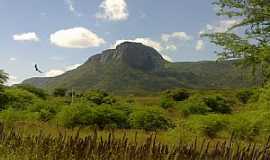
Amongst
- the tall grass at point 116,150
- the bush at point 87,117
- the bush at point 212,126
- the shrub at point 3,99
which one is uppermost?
the shrub at point 3,99

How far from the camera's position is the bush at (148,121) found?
23.7 meters

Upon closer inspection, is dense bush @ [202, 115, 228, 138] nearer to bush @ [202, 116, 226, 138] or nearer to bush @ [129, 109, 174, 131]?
bush @ [202, 116, 226, 138]

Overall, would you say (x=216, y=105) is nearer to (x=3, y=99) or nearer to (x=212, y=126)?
(x=212, y=126)

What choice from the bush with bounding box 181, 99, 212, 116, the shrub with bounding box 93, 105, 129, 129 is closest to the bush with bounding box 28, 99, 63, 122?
the shrub with bounding box 93, 105, 129, 129

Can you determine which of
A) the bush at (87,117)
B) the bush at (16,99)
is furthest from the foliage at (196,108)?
the bush at (16,99)

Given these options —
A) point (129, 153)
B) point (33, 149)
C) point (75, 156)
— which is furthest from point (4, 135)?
point (129, 153)

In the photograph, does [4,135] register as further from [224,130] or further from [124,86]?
[124,86]

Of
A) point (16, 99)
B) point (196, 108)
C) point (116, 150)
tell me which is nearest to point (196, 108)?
point (196, 108)

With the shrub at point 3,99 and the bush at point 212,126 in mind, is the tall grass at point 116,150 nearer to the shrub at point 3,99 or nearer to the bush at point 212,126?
the bush at point 212,126

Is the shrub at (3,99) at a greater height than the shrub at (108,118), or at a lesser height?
greater

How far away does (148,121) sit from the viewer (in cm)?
2422

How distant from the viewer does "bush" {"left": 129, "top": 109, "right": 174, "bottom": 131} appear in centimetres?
2373

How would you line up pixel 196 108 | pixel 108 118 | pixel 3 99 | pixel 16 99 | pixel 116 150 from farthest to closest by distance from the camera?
pixel 196 108
pixel 16 99
pixel 3 99
pixel 108 118
pixel 116 150

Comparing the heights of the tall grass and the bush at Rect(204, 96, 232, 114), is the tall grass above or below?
above
